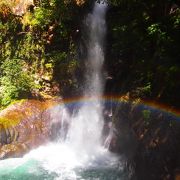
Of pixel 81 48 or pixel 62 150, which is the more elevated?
pixel 81 48

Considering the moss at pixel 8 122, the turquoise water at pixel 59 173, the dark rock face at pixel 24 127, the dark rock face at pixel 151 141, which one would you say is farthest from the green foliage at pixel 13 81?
the dark rock face at pixel 151 141

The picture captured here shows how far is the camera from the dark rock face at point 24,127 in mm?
12758

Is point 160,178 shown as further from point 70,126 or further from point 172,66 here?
point 70,126

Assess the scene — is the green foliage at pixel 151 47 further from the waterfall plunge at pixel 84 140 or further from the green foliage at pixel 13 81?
the green foliage at pixel 13 81

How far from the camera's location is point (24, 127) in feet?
43.8

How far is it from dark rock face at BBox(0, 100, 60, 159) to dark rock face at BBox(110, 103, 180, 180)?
12.7 ft

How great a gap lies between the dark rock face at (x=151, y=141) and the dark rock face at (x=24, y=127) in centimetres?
388

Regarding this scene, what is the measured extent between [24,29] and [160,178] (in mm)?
10658

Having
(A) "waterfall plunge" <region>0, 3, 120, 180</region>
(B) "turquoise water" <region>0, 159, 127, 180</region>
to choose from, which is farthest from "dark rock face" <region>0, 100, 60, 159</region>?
(B) "turquoise water" <region>0, 159, 127, 180</region>

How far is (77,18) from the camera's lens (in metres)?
15.3

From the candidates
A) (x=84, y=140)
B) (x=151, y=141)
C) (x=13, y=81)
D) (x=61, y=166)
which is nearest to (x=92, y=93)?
(x=84, y=140)

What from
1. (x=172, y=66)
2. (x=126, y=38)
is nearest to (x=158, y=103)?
(x=172, y=66)

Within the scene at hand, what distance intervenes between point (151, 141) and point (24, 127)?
19.5 feet

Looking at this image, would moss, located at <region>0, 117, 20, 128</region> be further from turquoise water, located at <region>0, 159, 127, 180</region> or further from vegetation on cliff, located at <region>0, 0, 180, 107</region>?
turquoise water, located at <region>0, 159, 127, 180</region>
